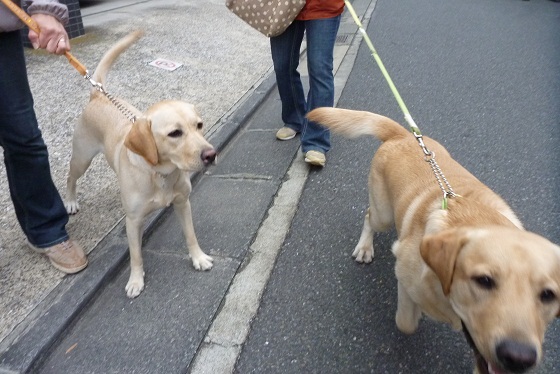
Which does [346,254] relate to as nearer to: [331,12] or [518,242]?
[518,242]

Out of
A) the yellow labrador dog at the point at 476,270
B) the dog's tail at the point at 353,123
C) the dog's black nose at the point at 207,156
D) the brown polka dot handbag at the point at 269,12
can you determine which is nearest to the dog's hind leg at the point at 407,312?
the yellow labrador dog at the point at 476,270

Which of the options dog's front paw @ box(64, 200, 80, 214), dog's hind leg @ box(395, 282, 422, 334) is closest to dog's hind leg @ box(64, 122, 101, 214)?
dog's front paw @ box(64, 200, 80, 214)

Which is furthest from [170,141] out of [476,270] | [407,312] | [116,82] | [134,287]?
[116,82]

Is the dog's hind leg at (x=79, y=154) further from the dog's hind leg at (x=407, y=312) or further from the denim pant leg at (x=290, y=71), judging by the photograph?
the dog's hind leg at (x=407, y=312)

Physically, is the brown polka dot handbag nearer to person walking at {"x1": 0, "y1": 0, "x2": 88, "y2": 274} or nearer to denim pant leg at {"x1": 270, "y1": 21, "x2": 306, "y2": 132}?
denim pant leg at {"x1": 270, "y1": 21, "x2": 306, "y2": 132}

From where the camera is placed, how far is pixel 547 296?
1.35 m

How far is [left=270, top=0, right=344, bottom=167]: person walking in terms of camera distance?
3.19m

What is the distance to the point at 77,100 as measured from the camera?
4.33 meters

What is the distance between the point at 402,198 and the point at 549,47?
230 inches

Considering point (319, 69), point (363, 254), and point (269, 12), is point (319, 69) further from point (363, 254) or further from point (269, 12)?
point (363, 254)

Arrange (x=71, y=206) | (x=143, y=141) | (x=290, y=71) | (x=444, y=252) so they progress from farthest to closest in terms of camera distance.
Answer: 1. (x=290, y=71)
2. (x=71, y=206)
3. (x=143, y=141)
4. (x=444, y=252)

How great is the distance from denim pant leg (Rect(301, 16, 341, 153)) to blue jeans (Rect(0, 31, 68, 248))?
190 cm

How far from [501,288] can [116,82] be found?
447cm

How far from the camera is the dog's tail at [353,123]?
2293 millimetres
